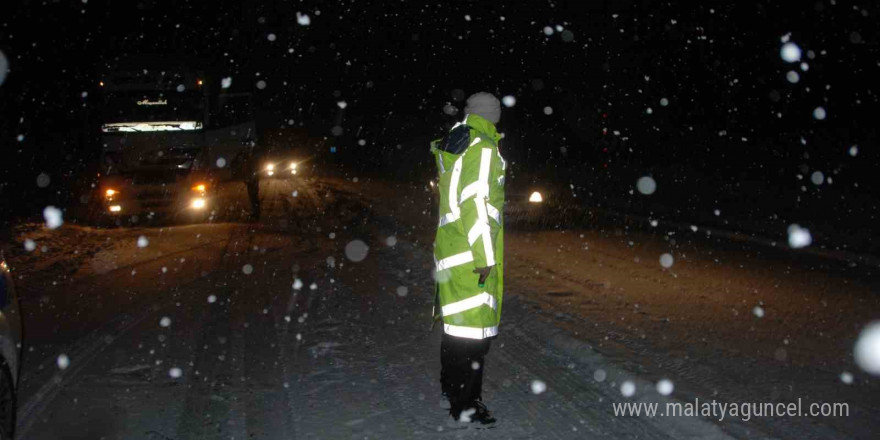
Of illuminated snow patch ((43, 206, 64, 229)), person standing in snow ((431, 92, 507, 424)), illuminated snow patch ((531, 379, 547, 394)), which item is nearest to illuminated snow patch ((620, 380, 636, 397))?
illuminated snow patch ((531, 379, 547, 394))

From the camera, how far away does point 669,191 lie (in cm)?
2053

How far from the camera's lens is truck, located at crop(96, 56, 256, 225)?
13445 mm

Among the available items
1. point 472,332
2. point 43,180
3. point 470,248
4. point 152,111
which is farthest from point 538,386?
point 43,180

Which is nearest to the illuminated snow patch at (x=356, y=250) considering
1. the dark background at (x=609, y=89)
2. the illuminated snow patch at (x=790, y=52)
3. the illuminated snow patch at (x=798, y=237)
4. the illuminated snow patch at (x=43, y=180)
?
the dark background at (x=609, y=89)

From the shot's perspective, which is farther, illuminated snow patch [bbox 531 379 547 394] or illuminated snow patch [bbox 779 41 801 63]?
illuminated snow patch [bbox 779 41 801 63]

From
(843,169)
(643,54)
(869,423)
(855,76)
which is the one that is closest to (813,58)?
(855,76)

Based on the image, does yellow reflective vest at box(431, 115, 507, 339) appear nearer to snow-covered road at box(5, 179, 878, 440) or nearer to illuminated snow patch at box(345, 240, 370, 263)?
snow-covered road at box(5, 179, 878, 440)

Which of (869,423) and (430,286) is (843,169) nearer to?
(430,286)

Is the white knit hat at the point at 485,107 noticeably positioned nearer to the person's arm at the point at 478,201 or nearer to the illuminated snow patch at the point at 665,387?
the person's arm at the point at 478,201

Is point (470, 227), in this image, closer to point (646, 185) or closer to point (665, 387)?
point (665, 387)

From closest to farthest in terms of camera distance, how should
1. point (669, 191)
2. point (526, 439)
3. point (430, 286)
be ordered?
1. point (526, 439)
2. point (430, 286)
3. point (669, 191)

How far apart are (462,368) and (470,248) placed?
2.67 ft

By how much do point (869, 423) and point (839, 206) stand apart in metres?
13.1

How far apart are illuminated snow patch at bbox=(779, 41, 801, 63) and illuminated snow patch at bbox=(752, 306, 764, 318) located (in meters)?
15.0
